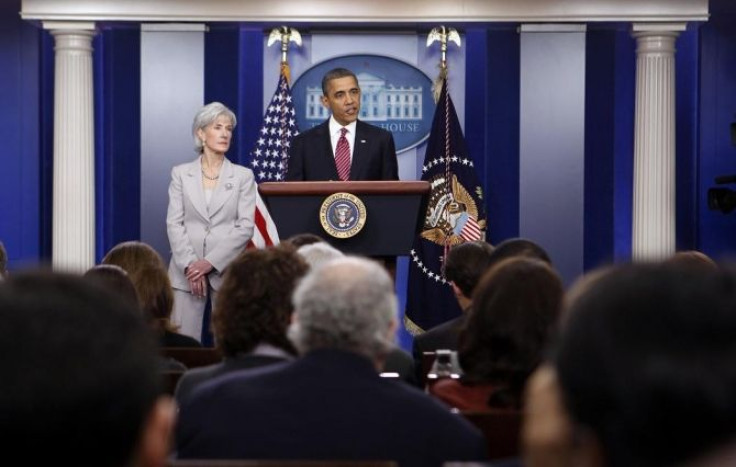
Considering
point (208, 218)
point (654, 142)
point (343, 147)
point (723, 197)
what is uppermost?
point (654, 142)

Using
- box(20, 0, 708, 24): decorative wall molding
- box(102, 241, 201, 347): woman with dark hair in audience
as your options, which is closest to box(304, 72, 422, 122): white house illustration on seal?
box(20, 0, 708, 24): decorative wall molding

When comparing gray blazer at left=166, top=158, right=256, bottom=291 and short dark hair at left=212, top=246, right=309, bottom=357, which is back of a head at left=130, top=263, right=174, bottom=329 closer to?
short dark hair at left=212, top=246, right=309, bottom=357

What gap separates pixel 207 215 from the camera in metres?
8.12

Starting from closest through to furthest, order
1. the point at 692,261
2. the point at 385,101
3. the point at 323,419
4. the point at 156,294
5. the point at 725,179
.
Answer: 1. the point at 692,261
2. the point at 323,419
3. the point at 156,294
4. the point at 725,179
5. the point at 385,101

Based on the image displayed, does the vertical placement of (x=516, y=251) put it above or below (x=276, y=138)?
below

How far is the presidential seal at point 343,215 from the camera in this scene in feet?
21.0

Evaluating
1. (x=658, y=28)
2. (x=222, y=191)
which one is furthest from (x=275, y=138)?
(x=658, y=28)

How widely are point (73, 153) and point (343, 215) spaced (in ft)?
11.8

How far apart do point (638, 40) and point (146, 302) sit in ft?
17.6

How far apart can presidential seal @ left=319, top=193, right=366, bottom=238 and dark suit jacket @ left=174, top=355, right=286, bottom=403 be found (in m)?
2.98

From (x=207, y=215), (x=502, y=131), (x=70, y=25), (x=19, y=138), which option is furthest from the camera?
(x=19, y=138)

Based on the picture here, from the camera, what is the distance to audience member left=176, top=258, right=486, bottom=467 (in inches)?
99.9

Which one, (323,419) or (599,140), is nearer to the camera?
(323,419)

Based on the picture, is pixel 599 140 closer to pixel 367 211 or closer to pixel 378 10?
pixel 378 10
